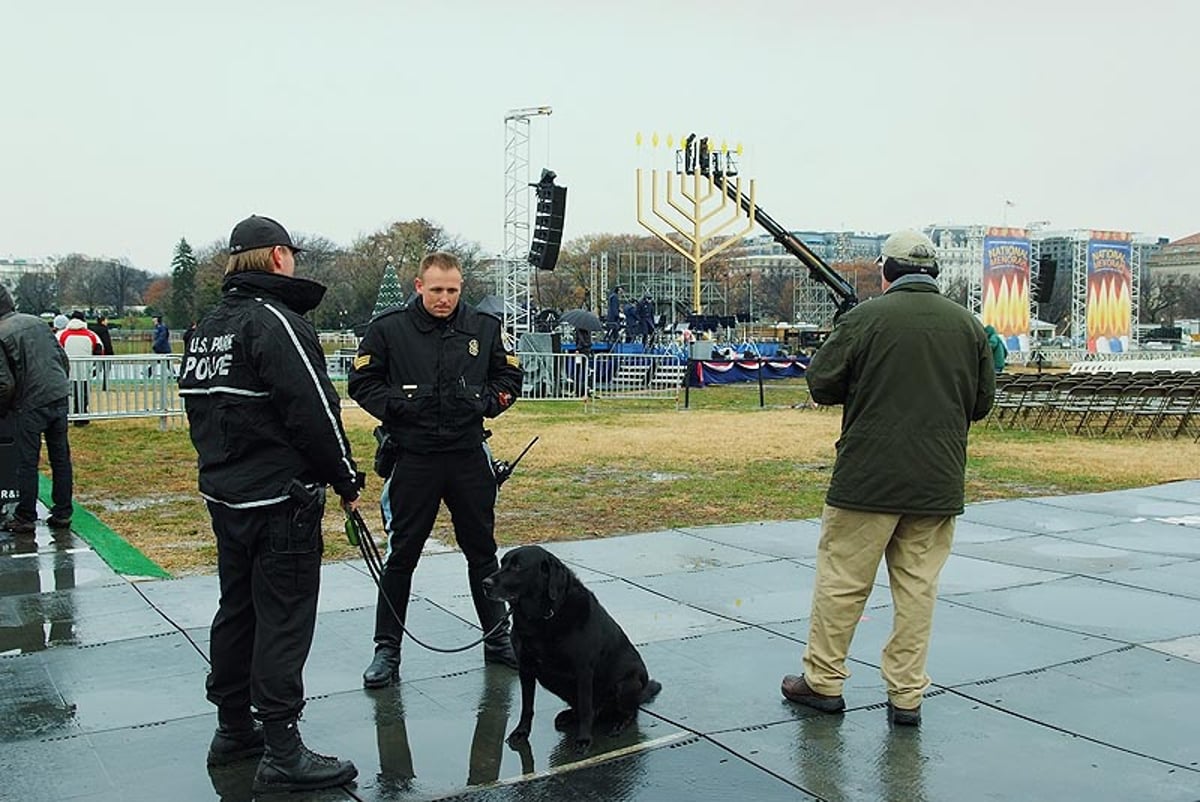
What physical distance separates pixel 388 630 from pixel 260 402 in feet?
5.16

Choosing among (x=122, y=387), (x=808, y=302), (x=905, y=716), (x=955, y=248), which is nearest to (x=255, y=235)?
(x=905, y=716)

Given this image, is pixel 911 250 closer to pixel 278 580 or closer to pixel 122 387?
pixel 278 580

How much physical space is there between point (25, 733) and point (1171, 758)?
163 inches

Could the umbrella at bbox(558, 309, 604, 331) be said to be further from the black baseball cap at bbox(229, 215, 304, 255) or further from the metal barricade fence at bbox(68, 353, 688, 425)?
the black baseball cap at bbox(229, 215, 304, 255)

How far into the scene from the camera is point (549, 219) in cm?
3075

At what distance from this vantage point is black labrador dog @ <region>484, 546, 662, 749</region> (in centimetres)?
405

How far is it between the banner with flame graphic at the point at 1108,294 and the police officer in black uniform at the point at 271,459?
1704 inches

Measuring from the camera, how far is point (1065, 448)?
15508mm

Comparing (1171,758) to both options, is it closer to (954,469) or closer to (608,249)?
(954,469)

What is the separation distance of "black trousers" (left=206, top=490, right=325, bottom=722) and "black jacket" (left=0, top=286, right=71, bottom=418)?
17.2 ft

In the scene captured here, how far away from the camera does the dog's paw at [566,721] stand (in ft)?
14.1

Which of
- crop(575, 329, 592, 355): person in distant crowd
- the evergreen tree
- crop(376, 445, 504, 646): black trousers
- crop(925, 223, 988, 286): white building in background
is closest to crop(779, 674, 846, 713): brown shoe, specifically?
crop(376, 445, 504, 646): black trousers

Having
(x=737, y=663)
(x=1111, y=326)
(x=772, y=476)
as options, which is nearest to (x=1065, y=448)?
(x=772, y=476)

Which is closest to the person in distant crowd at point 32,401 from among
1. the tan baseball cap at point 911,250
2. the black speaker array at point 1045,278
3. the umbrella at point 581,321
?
the tan baseball cap at point 911,250
